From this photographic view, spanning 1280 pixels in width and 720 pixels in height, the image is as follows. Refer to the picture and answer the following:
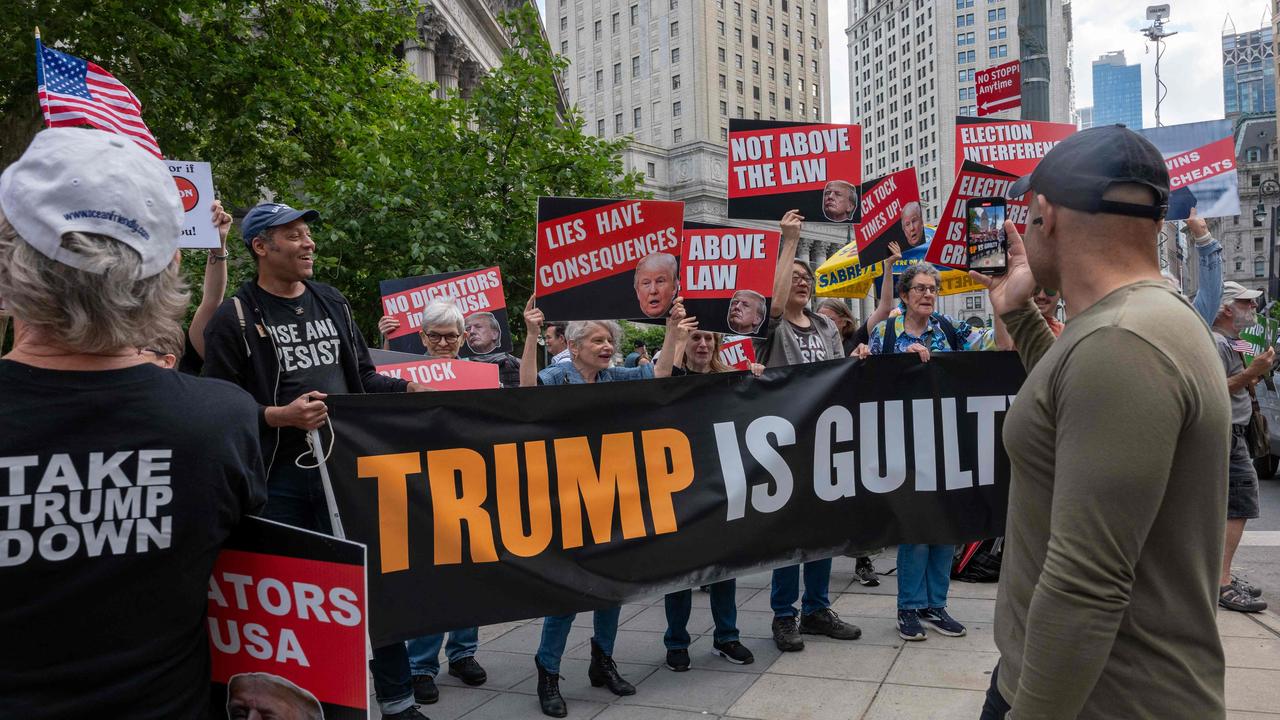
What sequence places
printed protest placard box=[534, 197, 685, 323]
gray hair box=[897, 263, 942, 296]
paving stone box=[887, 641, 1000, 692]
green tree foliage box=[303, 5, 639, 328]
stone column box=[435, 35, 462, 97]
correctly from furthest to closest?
1. stone column box=[435, 35, 462, 97]
2. green tree foliage box=[303, 5, 639, 328]
3. gray hair box=[897, 263, 942, 296]
4. printed protest placard box=[534, 197, 685, 323]
5. paving stone box=[887, 641, 1000, 692]

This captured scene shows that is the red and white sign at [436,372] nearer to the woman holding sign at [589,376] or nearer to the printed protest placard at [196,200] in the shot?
the woman holding sign at [589,376]

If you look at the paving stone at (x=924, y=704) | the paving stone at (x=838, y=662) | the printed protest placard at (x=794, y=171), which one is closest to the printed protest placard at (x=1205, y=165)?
the printed protest placard at (x=794, y=171)

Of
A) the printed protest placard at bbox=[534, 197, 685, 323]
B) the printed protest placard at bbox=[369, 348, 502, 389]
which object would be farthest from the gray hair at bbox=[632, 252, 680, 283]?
the printed protest placard at bbox=[369, 348, 502, 389]

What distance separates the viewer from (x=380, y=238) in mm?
12406

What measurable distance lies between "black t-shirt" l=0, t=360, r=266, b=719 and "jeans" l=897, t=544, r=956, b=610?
168 inches

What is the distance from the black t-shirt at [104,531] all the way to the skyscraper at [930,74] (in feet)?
355

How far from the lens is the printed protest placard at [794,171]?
6.13 metres

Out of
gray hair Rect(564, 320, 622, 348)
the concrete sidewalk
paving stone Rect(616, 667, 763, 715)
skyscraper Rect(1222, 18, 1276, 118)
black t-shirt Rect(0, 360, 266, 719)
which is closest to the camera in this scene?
black t-shirt Rect(0, 360, 266, 719)

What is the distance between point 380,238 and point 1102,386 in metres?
11.9

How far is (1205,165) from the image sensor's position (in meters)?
6.96

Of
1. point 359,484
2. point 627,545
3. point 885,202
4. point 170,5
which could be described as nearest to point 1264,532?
point 885,202

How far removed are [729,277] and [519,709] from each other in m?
2.69

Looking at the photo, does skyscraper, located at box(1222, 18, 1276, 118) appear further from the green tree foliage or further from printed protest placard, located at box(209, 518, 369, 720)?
printed protest placard, located at box(209, 518, 369, 720)

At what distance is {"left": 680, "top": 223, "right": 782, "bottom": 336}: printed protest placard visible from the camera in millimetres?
5371
